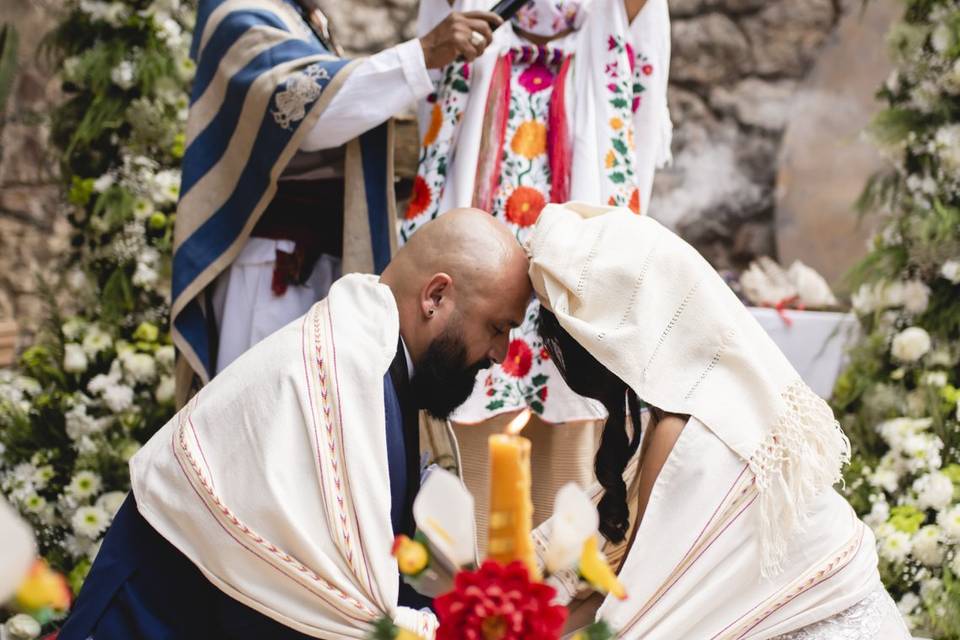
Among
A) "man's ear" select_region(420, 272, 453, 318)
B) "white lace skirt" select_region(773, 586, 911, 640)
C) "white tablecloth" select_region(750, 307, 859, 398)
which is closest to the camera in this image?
"white lace skirt" select_region(773, 586, 911, 640)

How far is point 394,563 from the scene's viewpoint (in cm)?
179

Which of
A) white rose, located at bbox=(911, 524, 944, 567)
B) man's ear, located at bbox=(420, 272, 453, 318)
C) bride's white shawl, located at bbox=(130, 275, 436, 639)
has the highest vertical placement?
man's ear, located at bbox=(420, 272, 453, 318)

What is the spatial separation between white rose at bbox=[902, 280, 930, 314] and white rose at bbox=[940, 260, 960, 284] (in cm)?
8

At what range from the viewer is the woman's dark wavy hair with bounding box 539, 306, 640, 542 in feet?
6.98

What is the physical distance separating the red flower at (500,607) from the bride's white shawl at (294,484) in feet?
1.94

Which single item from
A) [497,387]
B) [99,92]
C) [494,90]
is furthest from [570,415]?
[99,92]

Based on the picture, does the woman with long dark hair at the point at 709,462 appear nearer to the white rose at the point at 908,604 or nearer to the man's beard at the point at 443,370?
the man's beard at the point at 443,370

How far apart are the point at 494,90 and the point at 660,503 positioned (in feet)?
5.16

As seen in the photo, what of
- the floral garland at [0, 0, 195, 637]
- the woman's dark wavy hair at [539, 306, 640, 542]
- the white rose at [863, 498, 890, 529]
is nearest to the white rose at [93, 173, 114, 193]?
the floral garland at [0, 0, 195, 637]

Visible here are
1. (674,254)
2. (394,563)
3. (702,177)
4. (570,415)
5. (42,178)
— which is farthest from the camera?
(702,177)

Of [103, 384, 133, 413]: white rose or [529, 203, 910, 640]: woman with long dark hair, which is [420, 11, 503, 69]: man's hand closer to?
[529, 203, 910, 640]: woman with long dark hair

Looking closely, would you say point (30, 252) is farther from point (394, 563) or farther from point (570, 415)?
point (394, 563)

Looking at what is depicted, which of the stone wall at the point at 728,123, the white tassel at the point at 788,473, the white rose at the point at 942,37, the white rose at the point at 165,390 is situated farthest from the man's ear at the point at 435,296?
the stone wall at the point at 728,123

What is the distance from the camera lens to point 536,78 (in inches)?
124
